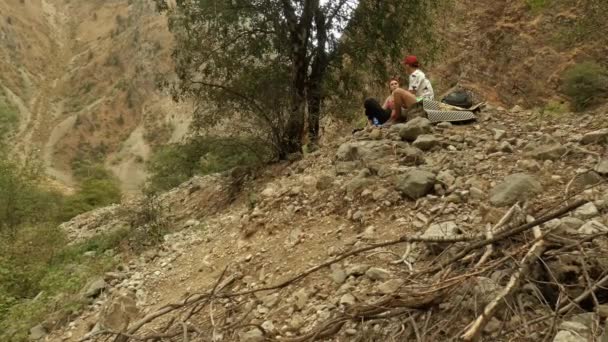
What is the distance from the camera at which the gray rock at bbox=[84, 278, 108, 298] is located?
5.26 m

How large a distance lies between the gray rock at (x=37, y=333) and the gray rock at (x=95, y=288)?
0.47 metres

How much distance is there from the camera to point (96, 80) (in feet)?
174

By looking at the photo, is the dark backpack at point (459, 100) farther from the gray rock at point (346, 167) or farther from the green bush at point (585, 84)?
the green bush at point (585, 84)

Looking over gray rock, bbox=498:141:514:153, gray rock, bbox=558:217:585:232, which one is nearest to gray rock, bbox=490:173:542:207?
gray rock, bbox=558:217:585:232

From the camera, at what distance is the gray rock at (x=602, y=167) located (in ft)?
11.3

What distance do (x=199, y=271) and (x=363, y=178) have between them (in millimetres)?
1709

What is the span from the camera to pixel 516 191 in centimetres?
353

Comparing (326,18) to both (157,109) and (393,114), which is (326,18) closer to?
(393,114)

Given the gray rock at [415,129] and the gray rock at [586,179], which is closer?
the gray rock at [586,179]

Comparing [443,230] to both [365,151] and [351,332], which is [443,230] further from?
[365,151]

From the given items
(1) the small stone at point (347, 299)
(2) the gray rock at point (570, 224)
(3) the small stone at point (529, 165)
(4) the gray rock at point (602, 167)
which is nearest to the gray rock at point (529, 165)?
(3) the small stone at point (529, 165)

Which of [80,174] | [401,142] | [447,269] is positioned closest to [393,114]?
[401,142]

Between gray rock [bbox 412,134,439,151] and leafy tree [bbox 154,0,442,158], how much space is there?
2.71 m

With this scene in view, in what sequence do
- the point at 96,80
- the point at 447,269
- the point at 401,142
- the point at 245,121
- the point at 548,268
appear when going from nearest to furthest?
the point at 548,268 < the point at 447,269 < the point at 401,142 < the point at 245,121 < the point at 96,80
